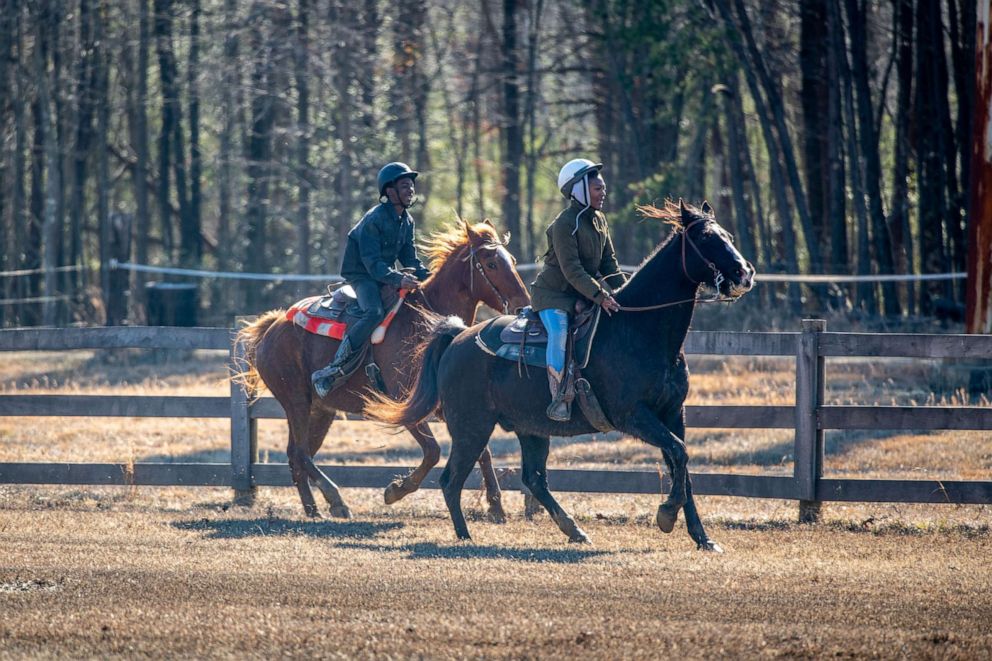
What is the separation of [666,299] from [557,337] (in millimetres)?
799

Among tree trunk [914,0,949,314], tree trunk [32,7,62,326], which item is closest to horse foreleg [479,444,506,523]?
tree trunk [914,0,949,314]

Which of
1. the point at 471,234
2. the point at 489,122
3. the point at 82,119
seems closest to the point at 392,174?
the point at 471,234

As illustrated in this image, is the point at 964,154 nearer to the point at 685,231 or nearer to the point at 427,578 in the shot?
the point at 685,231

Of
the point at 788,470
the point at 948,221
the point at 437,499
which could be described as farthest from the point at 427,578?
the point at 948,221

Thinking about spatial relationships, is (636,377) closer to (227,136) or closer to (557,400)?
(557,400)

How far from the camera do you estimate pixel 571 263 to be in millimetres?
9102

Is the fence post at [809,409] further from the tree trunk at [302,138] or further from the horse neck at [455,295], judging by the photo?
the tree trunk at [302,138]

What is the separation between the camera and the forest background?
958 inches

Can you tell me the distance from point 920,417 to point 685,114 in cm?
1740

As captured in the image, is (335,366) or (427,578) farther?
(335,366)

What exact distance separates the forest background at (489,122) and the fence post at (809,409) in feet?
33.8

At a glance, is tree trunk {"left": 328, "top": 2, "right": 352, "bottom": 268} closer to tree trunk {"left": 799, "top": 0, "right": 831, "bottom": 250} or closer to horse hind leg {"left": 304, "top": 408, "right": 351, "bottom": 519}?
tree trunk {"left": 799, "top": 0, "right": 831, "bottom": 250}

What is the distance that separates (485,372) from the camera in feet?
31.9

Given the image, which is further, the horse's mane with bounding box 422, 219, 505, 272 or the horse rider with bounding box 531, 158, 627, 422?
the horse's mane with bounding box 422, 219, 505, 272
